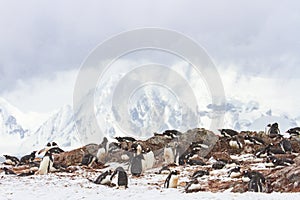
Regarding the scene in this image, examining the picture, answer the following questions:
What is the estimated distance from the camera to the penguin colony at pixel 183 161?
20.5m

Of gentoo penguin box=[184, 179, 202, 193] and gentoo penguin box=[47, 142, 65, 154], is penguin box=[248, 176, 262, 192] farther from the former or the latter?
gentoo penguin box=[47, 142, 65, 154]

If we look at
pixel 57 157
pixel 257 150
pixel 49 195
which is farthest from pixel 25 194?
pixel 257 150

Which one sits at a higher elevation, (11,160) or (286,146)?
(286,146)

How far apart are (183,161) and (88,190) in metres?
7.98

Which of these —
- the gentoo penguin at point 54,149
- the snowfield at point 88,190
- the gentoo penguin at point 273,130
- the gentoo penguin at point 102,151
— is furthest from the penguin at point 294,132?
the gentoo penguin at point 54,149

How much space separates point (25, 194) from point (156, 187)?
5.16 m

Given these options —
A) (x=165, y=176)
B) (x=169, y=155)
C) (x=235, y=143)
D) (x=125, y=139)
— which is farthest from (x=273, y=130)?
(x=165, y=176)

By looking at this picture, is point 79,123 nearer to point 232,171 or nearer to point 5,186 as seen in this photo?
point 5,186

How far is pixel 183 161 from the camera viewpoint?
26828 mm

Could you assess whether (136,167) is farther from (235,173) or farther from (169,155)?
(235,173)

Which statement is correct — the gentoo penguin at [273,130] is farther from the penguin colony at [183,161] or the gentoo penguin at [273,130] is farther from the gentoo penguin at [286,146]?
the gentoo penguin at [286,146]

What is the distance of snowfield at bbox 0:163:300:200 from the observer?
17984 millimetres

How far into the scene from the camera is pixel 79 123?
35906mm

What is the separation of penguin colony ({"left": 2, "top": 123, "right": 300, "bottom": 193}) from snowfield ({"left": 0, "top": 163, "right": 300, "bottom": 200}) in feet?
1.60
